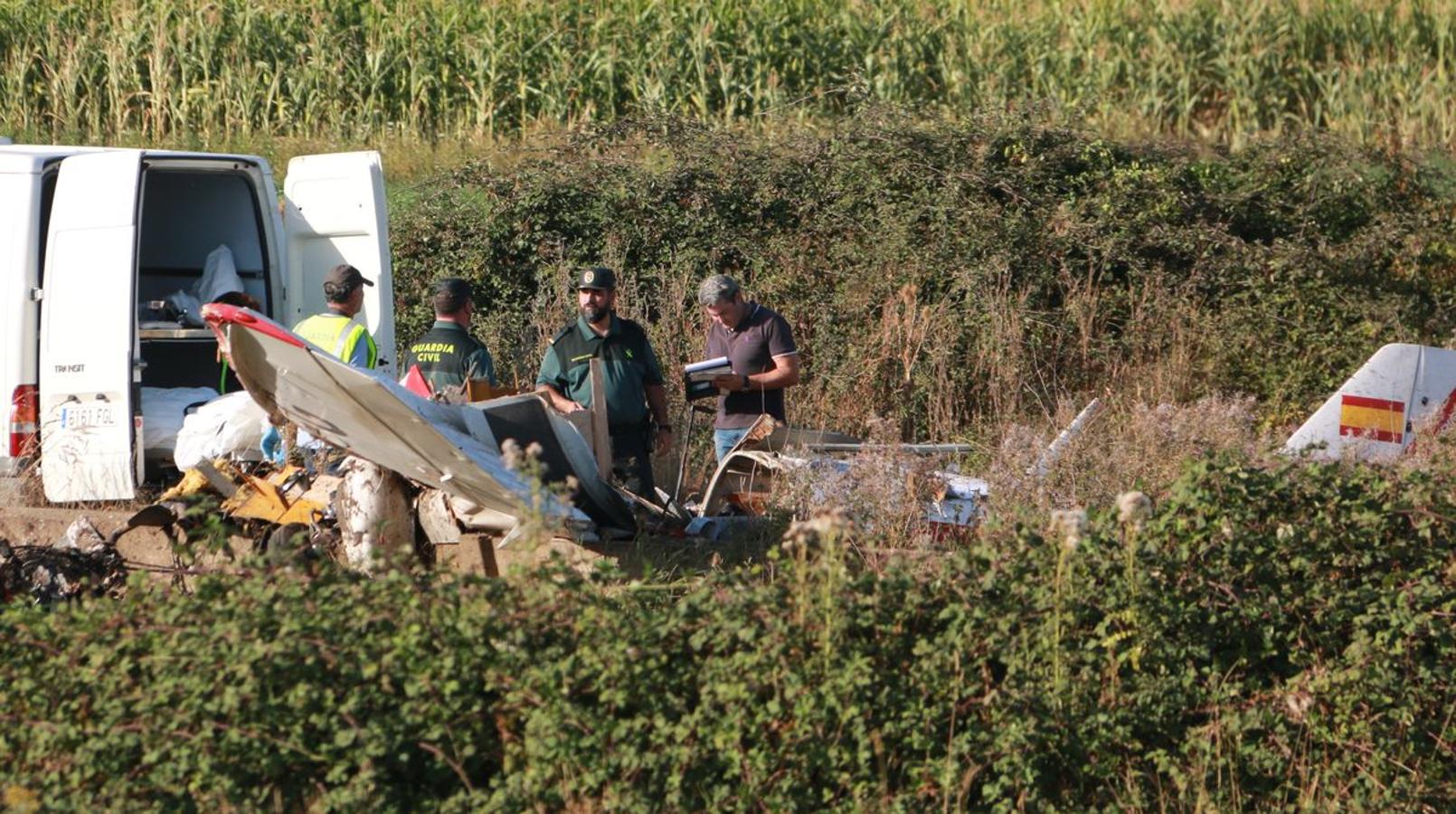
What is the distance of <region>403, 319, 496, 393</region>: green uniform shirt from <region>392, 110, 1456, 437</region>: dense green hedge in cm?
321

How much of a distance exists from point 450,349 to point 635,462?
1.13m

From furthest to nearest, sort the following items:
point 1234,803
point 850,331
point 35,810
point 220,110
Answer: point 220,110 → point 850,331 → point 1234,803 → point 35,810

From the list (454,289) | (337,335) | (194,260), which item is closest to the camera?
(337,335)

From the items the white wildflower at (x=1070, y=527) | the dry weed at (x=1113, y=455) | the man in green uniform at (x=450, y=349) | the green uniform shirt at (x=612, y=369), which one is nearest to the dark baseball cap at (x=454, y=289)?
the man in green uniform at (x=450, y=349)

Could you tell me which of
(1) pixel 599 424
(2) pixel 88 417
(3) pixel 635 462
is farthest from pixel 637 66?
(2) pixel 88 417

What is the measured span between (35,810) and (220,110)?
513 inches

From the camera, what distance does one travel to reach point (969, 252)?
1184cm

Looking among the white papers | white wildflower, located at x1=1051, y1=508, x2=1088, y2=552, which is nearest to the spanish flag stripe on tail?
the white papers

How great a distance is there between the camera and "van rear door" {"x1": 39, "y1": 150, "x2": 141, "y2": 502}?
287 inches

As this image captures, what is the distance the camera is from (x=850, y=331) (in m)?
11.5

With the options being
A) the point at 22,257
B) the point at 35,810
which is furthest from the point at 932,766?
the point at 22,257

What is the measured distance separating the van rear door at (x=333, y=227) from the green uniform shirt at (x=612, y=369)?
117cm

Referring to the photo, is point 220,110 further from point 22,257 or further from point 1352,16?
point 1352,16

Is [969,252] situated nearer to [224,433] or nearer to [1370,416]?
[1370,416]
